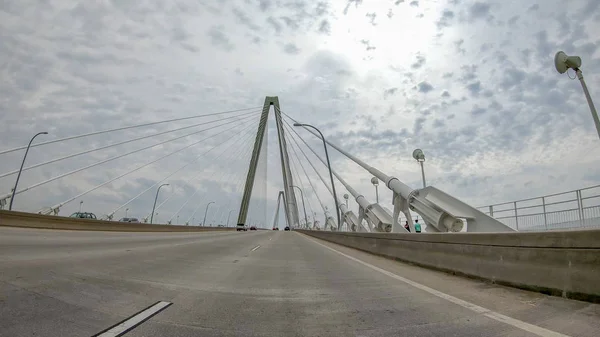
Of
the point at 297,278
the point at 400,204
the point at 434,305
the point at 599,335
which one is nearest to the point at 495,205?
the point at 400,204

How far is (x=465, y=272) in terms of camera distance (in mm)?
8797

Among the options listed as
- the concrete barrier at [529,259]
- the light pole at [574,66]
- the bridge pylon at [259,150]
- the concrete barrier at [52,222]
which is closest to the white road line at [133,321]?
the concrete barrier at [529,259]

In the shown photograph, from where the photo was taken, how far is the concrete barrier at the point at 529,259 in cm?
537

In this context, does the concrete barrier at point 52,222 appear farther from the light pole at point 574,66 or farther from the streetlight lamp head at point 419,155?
the light pole at point 574,66

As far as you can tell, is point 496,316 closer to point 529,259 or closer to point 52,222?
point 529,259

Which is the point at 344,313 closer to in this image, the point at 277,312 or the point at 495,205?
the point at 277,312

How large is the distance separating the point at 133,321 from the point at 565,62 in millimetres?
16716

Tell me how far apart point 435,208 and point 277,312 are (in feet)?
65.6

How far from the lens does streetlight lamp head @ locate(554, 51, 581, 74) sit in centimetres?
1504

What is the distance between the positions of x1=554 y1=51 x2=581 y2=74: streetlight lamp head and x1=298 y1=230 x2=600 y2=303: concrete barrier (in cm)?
934

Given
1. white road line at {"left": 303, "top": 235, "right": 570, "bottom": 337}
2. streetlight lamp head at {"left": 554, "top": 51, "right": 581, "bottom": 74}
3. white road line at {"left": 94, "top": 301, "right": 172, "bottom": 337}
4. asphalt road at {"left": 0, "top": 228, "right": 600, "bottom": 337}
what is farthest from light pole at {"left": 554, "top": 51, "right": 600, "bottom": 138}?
white road line at {"left": 94, "top": 301, "right": 172, "bottom": 337}

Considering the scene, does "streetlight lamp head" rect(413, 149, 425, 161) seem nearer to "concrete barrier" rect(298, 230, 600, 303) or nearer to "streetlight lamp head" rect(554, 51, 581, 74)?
"streetlight lamp head" rect(554, 51, 581, 74)

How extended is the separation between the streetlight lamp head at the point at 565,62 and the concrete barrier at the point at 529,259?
9.34 m

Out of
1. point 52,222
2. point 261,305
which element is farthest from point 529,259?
point 52,222
